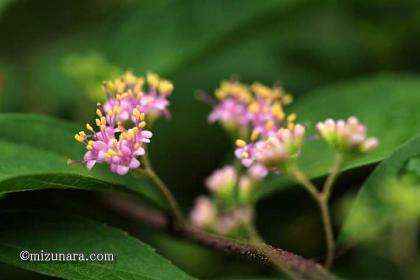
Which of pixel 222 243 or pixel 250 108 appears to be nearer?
pixel 222 243

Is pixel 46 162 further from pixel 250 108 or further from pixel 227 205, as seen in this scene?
pixel 250 108

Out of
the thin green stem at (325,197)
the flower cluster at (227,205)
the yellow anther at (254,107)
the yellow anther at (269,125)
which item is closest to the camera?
the thin green stem at (325,197)

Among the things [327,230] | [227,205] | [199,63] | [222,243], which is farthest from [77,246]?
[199,63]

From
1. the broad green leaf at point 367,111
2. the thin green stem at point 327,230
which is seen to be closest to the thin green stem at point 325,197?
the thin green stem at point 327,230

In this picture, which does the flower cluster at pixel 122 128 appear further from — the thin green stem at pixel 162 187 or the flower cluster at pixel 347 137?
the flower cluster at pixel 347 137

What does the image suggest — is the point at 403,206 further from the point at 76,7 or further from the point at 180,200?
the point at 76,7
